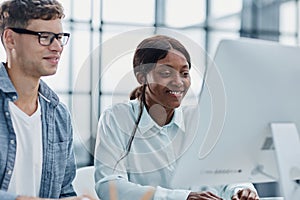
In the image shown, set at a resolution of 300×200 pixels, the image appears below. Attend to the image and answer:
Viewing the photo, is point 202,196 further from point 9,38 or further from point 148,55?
point 9,38

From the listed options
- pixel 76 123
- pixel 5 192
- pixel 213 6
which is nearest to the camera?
pixel 5 192

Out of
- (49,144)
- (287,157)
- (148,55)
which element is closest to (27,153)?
(49,144)

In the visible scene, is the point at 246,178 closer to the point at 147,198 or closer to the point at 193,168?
the point at 193,168

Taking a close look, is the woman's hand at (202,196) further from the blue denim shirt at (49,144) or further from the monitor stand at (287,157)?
the blue denim shirt at (49,144)

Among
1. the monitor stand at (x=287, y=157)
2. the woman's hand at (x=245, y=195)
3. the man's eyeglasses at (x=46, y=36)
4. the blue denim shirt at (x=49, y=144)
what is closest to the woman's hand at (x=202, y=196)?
the woman's hand at (x=245, y=195)

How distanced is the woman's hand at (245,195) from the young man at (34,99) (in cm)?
57

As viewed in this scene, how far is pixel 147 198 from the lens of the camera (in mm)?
1558

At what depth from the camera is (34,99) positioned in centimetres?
166

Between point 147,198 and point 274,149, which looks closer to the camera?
point 274,149

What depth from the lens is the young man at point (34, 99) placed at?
1.60m

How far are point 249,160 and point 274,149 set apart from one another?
0.24 feet

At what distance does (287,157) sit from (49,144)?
0.79 metres

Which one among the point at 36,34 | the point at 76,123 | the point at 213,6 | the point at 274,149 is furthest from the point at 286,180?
the point at 213,6

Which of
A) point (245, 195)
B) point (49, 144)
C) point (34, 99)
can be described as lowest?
point (245, 195)
